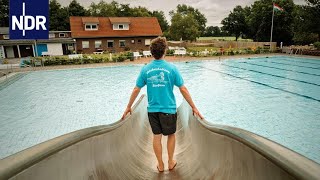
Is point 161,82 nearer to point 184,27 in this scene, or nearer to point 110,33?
point 110,33

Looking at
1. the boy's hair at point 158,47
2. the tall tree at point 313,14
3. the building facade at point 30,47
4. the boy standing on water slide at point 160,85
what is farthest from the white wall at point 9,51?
the tall tree at point 313,14

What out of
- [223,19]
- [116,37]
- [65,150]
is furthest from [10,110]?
[223,19]

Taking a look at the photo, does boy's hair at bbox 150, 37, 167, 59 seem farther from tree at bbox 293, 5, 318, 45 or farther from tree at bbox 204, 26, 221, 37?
tree at bbox 204, 26, 221, 37

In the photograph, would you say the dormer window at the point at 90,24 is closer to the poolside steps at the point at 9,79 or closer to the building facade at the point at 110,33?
the building facade at the point at 110,33

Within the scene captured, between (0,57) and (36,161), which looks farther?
(0,57)

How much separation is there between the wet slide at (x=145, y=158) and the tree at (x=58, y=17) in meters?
57.4

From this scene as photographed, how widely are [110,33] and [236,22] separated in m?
52.1

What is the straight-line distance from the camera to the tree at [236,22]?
73375 mm

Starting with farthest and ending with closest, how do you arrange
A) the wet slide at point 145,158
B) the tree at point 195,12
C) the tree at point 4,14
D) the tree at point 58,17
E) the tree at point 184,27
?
the tree at point 195,12
the tree at point 4,14
the tree at point 58,17
the tree at point 184,27
the wet slide at point 145,158

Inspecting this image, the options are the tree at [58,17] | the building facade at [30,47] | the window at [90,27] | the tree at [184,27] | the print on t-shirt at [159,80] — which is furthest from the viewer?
the tree at [58,17]

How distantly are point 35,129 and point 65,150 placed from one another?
8.23m

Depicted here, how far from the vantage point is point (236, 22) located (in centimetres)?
7594

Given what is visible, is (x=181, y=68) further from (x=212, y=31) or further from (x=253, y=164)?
(x=212, y=31)

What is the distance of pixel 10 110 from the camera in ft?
37.8
